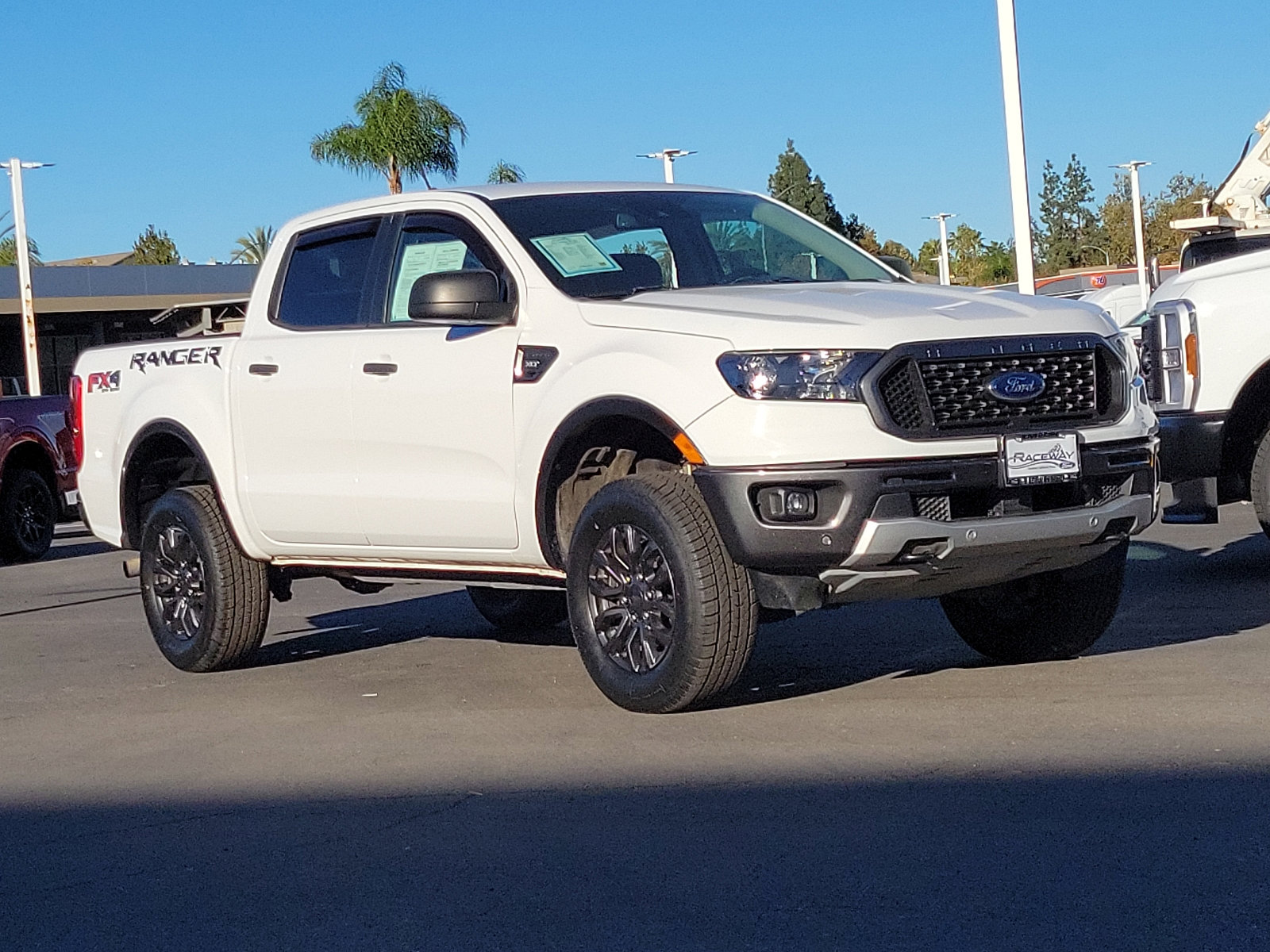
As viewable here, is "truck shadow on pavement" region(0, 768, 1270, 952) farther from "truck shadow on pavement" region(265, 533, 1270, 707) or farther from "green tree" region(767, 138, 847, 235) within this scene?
"green tree" region(767, 138, 847, 235)

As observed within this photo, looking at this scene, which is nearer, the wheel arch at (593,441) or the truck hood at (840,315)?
the truck hood at (840,315)

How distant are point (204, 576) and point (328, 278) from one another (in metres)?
1.44

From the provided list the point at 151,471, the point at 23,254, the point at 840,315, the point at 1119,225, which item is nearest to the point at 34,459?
the point at 151,471

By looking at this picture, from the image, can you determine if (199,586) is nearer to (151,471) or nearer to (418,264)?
(151,471)

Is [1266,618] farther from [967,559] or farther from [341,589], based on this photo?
[341,589]

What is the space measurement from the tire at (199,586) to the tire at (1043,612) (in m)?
3.02

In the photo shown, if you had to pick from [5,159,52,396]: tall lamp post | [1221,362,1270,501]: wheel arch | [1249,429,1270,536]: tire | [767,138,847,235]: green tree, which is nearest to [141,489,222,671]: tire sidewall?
[1221,362,1270,501]: wheel arch

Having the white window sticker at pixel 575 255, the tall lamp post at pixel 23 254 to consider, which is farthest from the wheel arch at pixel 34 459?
the tall lamp post at pixel 23 254

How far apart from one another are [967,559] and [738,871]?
6.12 feet

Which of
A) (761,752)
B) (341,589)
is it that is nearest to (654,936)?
(761,752)

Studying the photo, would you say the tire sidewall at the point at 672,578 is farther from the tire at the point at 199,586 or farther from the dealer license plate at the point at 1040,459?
the tire at the point at 199,586

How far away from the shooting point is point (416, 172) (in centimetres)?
3944

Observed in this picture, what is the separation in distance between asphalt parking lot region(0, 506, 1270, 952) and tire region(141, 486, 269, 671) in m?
0.15

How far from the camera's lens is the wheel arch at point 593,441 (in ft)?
20.1
